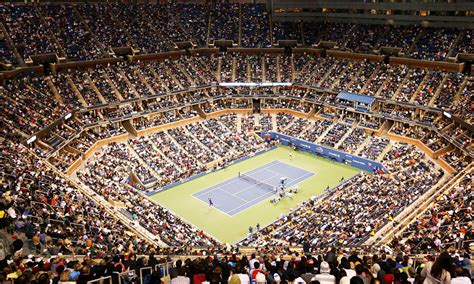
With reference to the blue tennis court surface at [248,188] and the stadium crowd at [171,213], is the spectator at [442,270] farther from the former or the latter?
the blue tennis court surface at [248,188]

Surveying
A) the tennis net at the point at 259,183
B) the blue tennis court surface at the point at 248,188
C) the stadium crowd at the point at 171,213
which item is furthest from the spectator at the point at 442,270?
the tennis net at the point at 259,183

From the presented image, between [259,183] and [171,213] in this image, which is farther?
[259,183]

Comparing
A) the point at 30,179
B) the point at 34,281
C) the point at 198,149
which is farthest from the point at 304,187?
the point at 34,281

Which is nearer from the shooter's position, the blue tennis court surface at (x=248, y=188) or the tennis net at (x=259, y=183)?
the blue tennis court surface at (x=248, y=188)

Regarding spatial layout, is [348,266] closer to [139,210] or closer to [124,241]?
[124,241]

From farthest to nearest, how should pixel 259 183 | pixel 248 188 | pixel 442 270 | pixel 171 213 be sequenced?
pixel 259 183 < pixel 248 188 < pixel 171 213 < pixel 442 270

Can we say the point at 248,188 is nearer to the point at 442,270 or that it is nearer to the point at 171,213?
the point at 171,213

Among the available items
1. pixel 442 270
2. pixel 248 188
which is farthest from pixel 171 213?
pixel 442 270

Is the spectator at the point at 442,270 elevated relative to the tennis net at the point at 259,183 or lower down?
elevated
